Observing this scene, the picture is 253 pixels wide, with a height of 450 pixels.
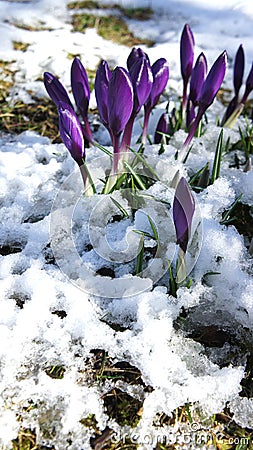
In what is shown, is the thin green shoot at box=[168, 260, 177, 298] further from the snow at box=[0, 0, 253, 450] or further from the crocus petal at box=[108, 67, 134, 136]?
the crocus petal at box=[108, 67, 134, 136]

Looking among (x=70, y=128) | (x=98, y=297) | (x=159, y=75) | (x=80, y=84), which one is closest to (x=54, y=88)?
(x=80, y=84)

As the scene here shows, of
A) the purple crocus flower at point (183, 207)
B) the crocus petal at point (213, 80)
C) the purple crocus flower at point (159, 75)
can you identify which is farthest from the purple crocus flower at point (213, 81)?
the purple crocus flower at point (183, 207)

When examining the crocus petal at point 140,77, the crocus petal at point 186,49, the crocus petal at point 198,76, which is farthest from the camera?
the crocus petal at point 186,49

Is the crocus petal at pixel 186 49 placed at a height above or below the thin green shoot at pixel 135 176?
above

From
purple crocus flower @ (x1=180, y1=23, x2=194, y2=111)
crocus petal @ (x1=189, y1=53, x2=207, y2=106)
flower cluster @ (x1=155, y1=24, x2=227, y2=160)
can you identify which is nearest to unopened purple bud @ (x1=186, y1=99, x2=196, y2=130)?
flower cluster @ (x1=155, y1=24, x2=227, y2=160)

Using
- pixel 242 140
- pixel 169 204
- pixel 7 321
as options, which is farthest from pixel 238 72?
pixel 7 321

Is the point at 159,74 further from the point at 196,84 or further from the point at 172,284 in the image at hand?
the point at 172,284

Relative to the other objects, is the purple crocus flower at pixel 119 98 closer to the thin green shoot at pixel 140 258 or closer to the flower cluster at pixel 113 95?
the flower cluster at pixel 113 95
